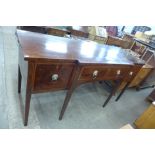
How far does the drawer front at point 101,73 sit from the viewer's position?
3.76 ft

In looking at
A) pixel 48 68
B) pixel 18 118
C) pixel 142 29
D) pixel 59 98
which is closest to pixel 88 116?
pixel 59 98

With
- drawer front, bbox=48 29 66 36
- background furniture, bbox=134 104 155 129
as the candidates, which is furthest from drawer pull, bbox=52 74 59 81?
drawer front, bbox=48 29 66 36

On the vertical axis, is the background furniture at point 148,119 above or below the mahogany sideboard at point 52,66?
below

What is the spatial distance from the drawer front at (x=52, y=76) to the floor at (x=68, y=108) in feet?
1.53

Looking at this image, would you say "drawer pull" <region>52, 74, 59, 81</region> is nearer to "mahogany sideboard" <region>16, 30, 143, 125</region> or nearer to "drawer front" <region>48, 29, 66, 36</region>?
"mahogany sideboard" <region>16, 30, 143, 125</region>

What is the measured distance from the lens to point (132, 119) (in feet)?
5.82

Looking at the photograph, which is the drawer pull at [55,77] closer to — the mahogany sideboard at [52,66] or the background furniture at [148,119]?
the mahogany sideboard at [52,66]

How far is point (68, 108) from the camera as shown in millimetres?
1607

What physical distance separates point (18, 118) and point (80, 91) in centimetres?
90

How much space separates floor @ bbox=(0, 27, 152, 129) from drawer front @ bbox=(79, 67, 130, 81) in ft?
1.71

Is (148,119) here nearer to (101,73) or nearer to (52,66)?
(101,73)

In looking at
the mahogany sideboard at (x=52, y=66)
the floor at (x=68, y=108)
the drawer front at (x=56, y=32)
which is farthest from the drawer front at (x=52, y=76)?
the drawer front at (x=56, y=32)

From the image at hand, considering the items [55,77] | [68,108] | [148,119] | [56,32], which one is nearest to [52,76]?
[55,77]
